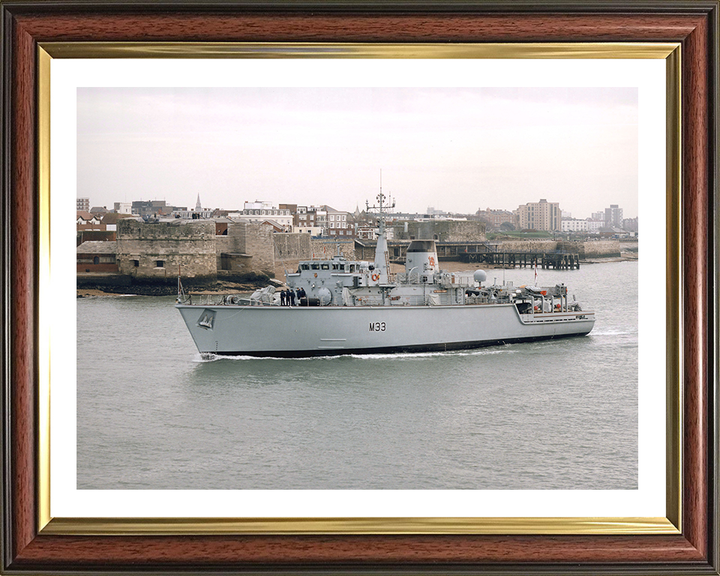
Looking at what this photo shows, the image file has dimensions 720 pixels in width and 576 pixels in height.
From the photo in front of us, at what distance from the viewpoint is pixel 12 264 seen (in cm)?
313

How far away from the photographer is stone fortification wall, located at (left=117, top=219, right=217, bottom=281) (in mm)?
8133

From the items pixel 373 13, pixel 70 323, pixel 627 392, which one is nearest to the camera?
pixel 373 13

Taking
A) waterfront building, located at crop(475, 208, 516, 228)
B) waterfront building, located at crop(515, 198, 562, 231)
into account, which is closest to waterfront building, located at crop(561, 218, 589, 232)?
waterfront building, located at crop(515, 198, 562, 231)

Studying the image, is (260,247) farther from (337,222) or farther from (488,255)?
(488,255)

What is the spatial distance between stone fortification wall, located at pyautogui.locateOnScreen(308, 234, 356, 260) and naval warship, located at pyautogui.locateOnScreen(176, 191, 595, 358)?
324 mm

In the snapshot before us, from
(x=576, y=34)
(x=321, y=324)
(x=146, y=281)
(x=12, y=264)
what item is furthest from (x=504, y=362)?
(x=12, y=264)

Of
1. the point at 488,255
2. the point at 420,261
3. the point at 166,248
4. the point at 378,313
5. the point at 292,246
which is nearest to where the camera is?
the point at 166,248

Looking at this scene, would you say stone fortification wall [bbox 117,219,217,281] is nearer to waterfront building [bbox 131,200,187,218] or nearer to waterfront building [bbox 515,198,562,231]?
waterfront building [bbox 131,200,187,218]

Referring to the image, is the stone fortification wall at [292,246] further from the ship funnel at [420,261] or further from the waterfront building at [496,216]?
the waterfront building at [496,216]

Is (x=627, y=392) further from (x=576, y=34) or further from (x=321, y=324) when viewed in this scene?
(x=321, y=324)

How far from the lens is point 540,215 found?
6902 millimetres

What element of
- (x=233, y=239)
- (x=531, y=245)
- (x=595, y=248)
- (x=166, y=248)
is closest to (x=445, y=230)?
(x=531, y=245)

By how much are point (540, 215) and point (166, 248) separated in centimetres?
835

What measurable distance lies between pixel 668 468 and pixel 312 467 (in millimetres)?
2097
